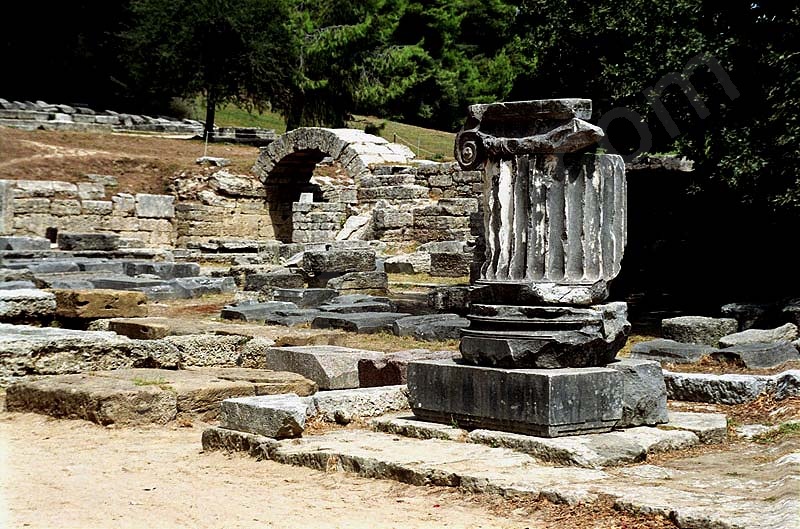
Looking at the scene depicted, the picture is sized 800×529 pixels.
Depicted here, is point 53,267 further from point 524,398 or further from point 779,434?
point 779,434

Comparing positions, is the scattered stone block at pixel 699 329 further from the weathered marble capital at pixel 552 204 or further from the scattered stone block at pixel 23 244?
the scattered stone block at pixel 23 244

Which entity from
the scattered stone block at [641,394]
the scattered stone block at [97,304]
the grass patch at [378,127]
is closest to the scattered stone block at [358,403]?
the scattered stone block at [641,394]

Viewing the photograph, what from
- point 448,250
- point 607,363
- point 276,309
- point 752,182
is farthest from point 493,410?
point 448,250

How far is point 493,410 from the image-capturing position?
22.0 feet

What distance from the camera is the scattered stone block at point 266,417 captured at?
22.2 feet

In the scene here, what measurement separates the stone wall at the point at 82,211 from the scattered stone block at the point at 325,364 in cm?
1698

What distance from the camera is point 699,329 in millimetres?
11938

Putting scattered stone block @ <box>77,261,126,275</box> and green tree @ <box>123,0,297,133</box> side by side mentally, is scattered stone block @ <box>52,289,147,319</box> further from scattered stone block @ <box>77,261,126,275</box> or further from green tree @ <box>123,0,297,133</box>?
green tree @ <box>123,0,297,133</box>

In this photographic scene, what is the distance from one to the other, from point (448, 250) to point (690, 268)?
5.96 meters

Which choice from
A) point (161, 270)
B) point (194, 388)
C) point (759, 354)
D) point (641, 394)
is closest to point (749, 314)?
point (759, 354)

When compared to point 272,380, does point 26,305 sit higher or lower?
higher

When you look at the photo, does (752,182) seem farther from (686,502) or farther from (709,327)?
(686,502)

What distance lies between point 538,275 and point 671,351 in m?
4.13

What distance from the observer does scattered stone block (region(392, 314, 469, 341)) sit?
1239 centimetres
